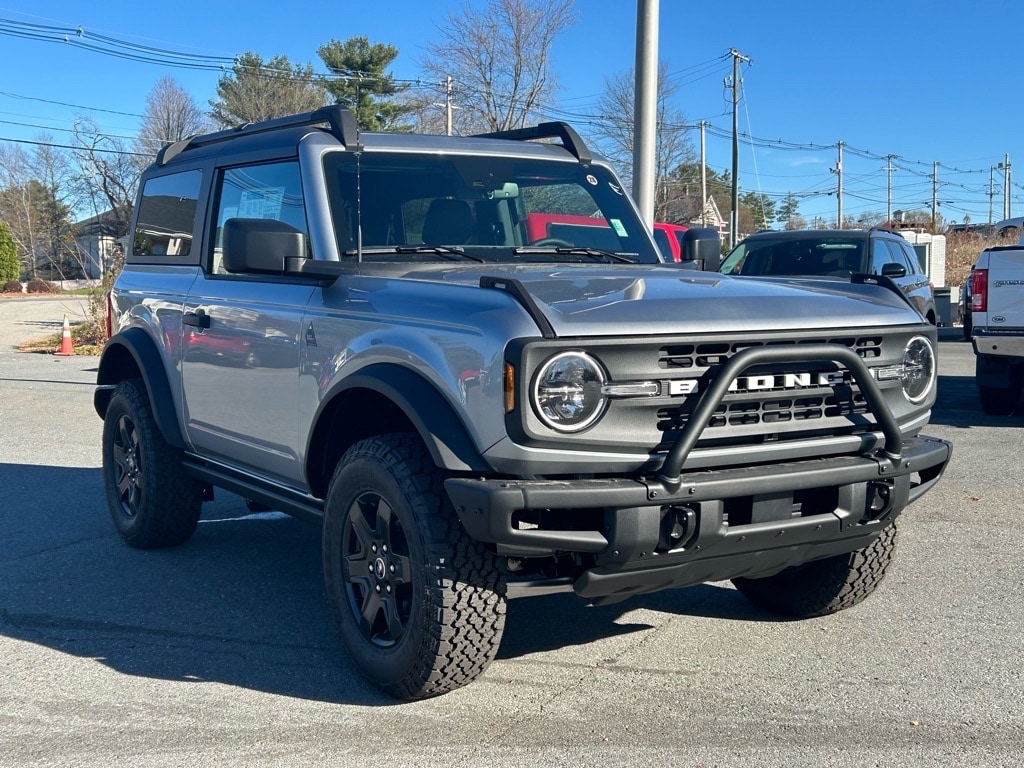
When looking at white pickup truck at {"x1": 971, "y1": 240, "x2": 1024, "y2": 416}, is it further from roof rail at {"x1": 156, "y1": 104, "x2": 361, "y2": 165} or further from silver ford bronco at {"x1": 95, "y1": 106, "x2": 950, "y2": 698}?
roof rail at {"x1": 156, "y1": 104, "x2": 361, "y2": 165}

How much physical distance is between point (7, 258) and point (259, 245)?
5232 centimetres

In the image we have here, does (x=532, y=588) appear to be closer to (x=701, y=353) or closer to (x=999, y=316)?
(x=701, y=353)

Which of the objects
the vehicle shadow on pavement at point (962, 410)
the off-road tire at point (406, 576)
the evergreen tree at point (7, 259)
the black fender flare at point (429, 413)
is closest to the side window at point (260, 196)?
the black fender flare at point (429, 413)

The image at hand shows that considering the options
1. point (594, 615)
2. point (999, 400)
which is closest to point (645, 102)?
point (999, 400)

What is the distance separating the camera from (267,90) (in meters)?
48.6

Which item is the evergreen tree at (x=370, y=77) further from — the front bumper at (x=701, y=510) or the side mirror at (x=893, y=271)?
the front bumper at (x=701, y=510)

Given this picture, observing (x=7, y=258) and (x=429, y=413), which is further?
(x=7, y=258)

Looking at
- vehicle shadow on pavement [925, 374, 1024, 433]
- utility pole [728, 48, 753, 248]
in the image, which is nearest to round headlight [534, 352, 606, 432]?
vehicle shadow on pavement [925, 374, 1024, 433]

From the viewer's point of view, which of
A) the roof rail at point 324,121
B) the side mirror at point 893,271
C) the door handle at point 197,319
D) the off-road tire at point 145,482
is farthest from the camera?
the side mirror at point 893,271

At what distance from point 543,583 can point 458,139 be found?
2.42 meters

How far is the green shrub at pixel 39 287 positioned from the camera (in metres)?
52.3

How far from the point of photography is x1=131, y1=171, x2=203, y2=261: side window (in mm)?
5773

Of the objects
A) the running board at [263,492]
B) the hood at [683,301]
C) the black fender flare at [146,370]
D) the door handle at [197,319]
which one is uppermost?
the hood at [683,301]

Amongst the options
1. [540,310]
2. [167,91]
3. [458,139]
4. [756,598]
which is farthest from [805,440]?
[167,91]
